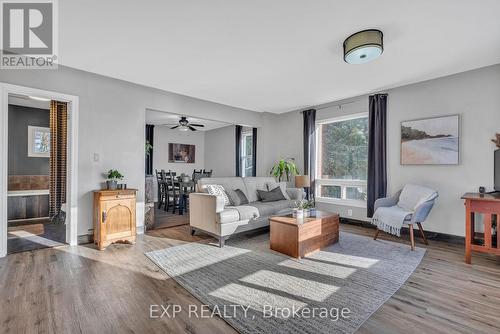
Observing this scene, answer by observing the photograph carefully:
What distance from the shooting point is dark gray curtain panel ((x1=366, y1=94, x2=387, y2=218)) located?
4434 millimetres

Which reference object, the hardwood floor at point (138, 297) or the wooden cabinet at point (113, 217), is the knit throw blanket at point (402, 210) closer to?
the hardwood floor at point (138, 297)

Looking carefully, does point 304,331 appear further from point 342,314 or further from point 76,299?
point 76,299

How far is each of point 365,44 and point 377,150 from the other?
2.54 metres

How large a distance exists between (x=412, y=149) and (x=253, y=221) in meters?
2.97

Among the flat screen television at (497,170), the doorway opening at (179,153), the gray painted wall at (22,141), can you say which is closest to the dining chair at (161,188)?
the doorway opening at (179,153)

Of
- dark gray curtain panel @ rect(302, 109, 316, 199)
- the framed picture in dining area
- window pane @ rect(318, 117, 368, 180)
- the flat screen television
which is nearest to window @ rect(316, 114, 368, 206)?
window pane @ rect(318, 117, 368, 180)

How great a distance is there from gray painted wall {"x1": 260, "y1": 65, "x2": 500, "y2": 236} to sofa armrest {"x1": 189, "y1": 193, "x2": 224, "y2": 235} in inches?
126

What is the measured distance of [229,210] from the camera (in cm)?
367

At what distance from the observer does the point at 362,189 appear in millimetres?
4859

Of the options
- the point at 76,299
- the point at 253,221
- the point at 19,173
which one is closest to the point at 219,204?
the point at 253,221

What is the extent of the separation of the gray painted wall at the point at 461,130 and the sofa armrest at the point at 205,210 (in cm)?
320

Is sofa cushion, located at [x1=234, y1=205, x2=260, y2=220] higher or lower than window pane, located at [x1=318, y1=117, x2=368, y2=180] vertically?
lower

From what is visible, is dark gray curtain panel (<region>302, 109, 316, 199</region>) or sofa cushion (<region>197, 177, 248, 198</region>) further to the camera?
dark gray curtain panel (<region>302, 109, 316, 199</region>)

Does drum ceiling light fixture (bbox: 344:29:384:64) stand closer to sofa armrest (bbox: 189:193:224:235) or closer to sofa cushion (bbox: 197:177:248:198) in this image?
sofa armrest (bbox: 189:193:224:235)
